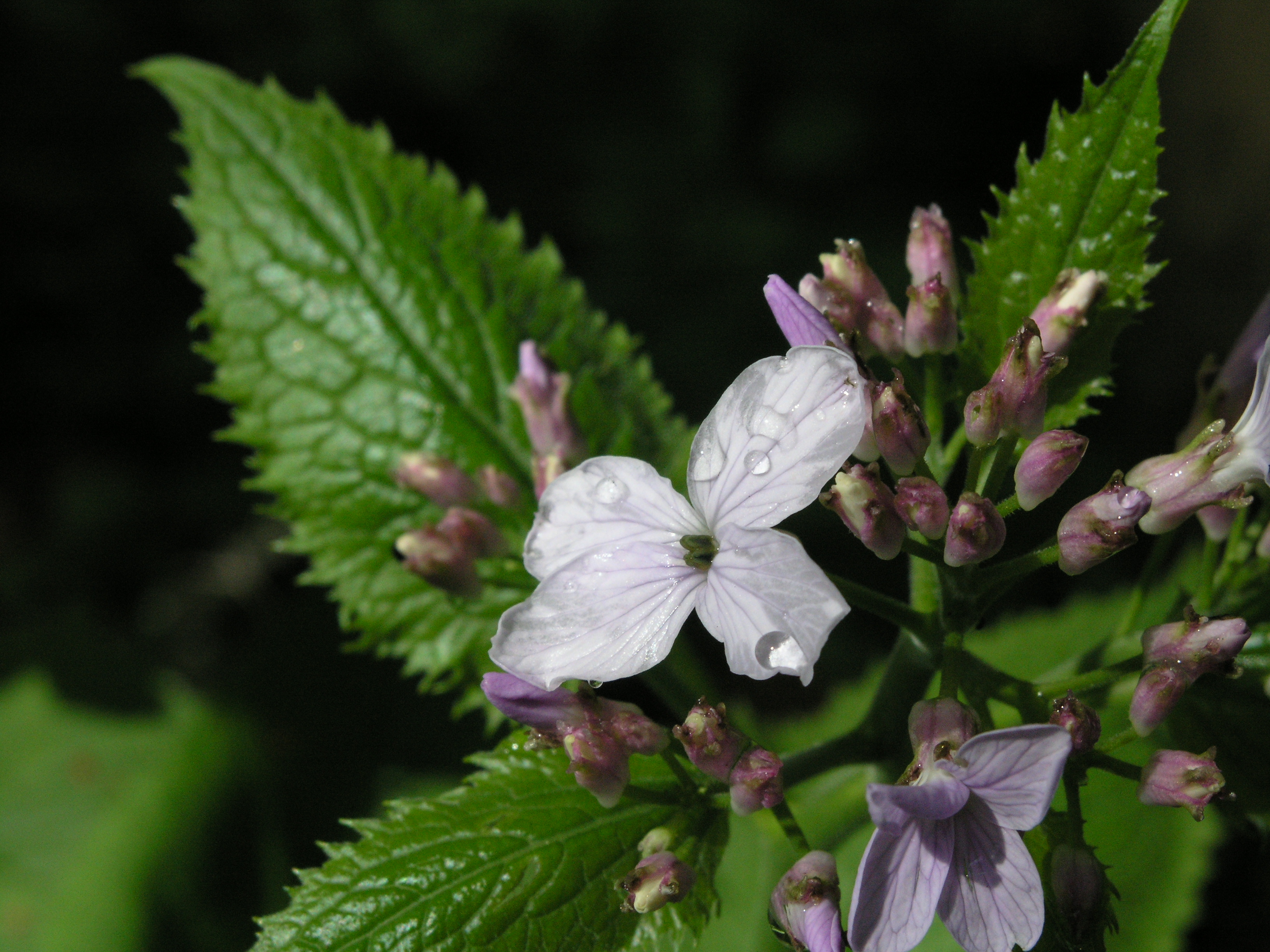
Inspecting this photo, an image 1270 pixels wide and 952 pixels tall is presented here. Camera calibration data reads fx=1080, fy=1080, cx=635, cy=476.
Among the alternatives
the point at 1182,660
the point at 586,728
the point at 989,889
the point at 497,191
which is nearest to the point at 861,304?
the point at 1182,660

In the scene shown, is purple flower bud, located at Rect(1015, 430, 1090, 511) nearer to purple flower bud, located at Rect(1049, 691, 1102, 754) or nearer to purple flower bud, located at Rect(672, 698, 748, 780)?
purple flower bud, located at Rect(1049, 691, 1102, 754)

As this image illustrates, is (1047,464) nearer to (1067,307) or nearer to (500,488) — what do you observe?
(1067,307)

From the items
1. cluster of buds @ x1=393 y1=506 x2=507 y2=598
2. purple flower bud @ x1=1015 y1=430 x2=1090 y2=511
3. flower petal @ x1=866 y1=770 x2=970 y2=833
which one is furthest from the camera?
cluster of buds @ x1=393 y1=506 x2=507 y2=598

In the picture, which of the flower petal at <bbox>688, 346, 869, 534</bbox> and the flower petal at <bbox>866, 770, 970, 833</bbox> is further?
the flower petal at <bbox>688, 346, 869, 534</bbox>

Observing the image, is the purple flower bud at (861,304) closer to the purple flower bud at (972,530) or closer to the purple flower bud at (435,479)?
the purple flower bud at (972,530)

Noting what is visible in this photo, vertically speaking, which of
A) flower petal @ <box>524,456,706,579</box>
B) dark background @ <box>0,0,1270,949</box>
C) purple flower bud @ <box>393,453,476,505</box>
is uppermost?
dark background @ <box>0,0,1270,949</box>

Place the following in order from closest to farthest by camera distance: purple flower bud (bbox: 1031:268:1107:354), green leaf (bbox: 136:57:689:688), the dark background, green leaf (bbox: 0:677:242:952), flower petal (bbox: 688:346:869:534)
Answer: flower petal (bbox: 688:346:869:534)
purple flower bud (bbox: 1031:268:1107:354)
green leaf (bbox: 136:57:689:688)
green leaf (bbox: 0:677:242:952)
the dark background

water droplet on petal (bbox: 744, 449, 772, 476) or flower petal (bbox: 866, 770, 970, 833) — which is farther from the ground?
water droplet on petal (bbox: 744, 449, 772, 476)

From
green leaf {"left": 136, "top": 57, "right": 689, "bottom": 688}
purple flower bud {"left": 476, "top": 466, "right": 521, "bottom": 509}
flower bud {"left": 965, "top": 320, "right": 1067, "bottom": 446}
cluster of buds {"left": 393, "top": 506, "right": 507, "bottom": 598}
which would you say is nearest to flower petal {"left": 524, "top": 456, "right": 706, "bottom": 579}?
flower bud {"left": 965, "top": 320, "right": 1067, "bottom": 446}
